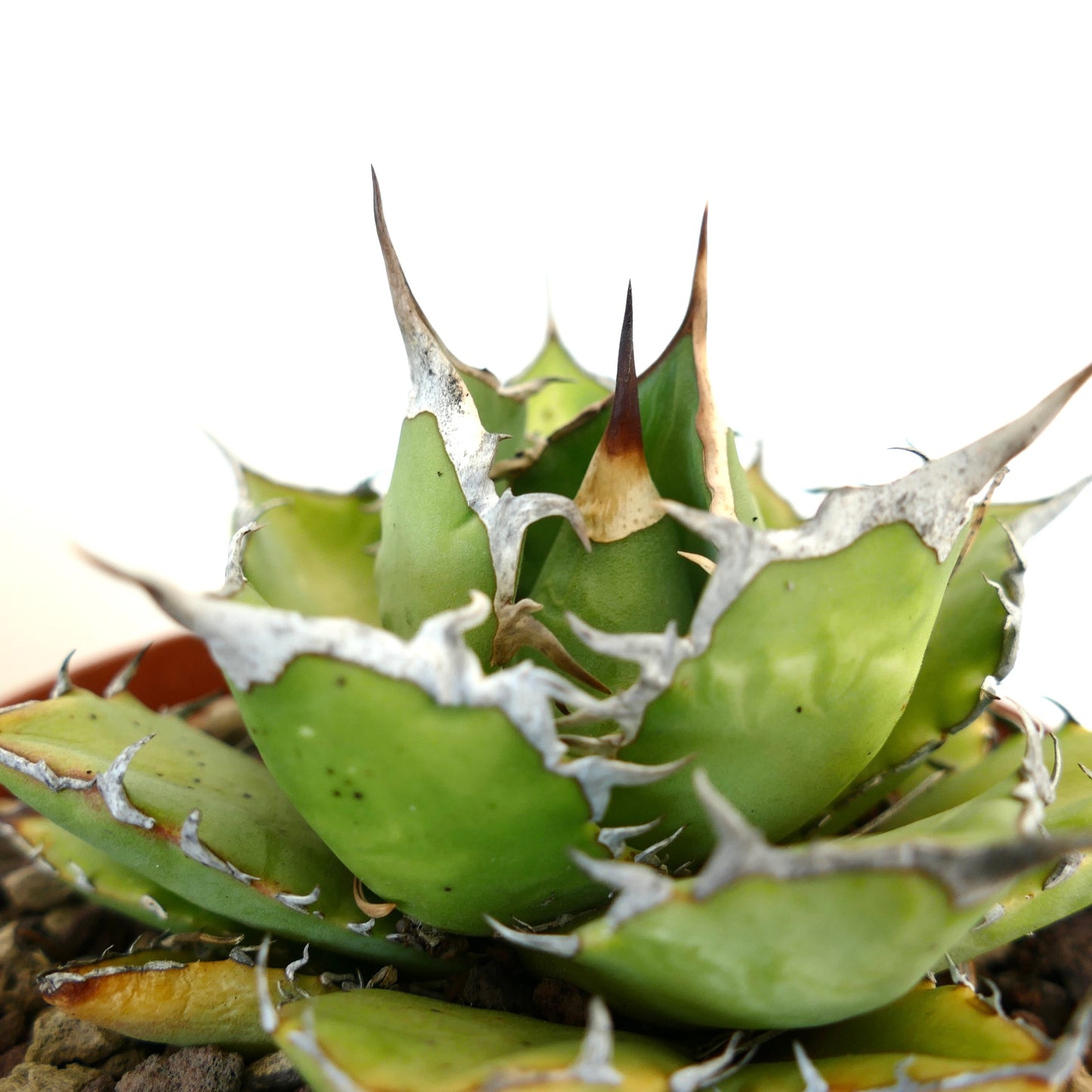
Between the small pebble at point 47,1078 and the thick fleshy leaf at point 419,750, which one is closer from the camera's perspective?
the thick fleshy leaf at point 419,750

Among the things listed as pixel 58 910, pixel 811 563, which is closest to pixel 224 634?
pixel 811 563

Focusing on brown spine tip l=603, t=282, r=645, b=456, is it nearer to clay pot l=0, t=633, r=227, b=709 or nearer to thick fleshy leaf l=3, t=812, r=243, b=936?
thick fleshy leaf l=3, t=812, r=243, b=936

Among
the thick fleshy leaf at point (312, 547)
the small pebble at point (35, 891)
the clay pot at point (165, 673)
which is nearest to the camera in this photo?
the thick fleshy leaf at point (312, 547)

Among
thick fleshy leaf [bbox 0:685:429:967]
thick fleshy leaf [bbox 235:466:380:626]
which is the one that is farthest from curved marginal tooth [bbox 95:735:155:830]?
thick fleshy leaf [bbox 235:466:380:626]

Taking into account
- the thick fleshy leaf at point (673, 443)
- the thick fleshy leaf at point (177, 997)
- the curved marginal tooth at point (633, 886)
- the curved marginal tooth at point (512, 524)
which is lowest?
the thick fleshy leaf at point (177, 997)

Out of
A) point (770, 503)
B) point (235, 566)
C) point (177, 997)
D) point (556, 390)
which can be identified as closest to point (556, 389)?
point (556, 390)

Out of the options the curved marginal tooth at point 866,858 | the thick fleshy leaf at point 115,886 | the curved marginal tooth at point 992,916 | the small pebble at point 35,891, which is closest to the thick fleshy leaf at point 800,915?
the curved marginal tooth at point 866,858

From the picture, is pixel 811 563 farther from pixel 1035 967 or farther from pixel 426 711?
pixel 1035 967

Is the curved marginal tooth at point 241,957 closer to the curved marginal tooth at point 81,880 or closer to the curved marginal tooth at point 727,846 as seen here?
the curved marginal tooth at point 81,880
